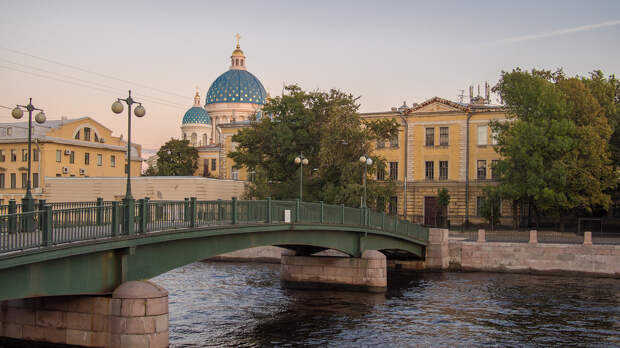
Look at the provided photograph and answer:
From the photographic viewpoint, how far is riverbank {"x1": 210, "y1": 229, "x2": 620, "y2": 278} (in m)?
39.9

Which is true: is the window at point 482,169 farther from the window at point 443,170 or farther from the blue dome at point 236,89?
the blue dome at point 236,89

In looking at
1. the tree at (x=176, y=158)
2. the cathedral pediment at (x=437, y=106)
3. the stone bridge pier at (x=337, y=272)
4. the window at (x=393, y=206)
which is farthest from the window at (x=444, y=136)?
the tree at (x=176, y=158)

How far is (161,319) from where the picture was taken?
1872 cm

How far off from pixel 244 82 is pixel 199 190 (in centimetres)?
8661

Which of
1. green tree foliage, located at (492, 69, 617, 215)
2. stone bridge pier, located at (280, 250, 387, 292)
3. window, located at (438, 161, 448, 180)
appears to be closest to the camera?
stone bridge pier, located at (280, 250, 387, 292)

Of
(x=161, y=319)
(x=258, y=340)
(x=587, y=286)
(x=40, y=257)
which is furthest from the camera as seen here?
(x=587, y=286)

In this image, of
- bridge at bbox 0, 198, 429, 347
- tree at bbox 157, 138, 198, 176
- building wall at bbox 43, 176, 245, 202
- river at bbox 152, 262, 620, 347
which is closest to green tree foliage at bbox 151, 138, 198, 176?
tree at bbox 157, 138, 198, 176

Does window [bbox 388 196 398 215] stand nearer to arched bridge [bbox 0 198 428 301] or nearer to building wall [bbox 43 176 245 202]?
building wall [bbox 43 176 245 202]

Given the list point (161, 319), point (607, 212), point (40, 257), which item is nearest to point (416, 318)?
point (161, 319)

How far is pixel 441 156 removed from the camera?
65.1 m

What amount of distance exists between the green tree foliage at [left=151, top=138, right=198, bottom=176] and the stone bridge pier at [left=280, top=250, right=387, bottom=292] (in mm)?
64858

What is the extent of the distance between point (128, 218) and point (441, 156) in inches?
1935

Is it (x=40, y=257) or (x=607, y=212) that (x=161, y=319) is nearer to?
(x=40, y=257)

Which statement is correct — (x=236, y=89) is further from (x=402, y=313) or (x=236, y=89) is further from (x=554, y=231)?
(x=402, y=313)
